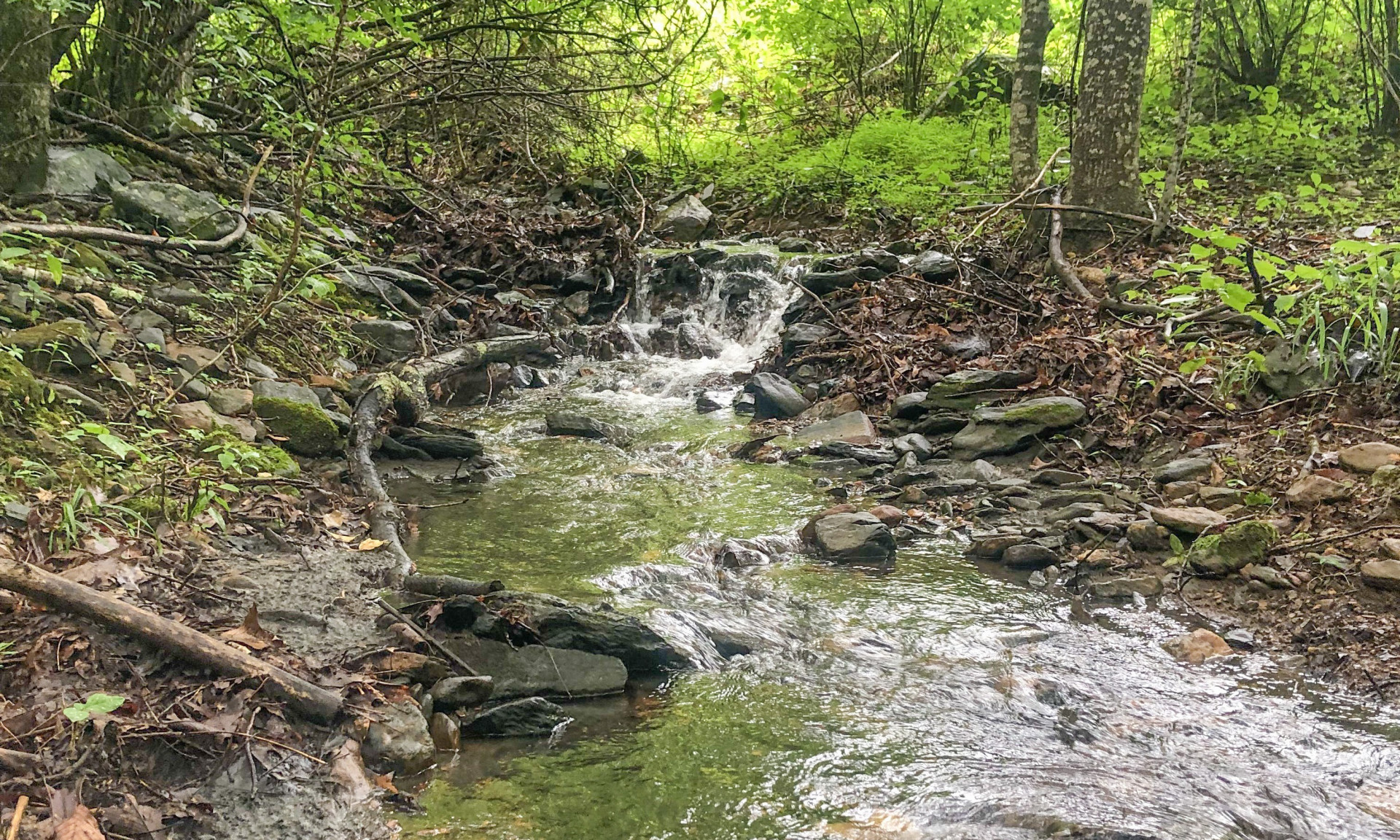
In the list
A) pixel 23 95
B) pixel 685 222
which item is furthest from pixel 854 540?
pixel 685 222

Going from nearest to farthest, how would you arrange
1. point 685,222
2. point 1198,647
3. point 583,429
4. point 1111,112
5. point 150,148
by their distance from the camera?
point 1198,647 → point 150,148 → point 583,429 → point 1111,112 → point 685,222

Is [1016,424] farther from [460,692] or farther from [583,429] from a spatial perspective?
[460,692]

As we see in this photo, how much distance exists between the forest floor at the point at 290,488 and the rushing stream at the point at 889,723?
1.36 ft

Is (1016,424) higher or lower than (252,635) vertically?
higher

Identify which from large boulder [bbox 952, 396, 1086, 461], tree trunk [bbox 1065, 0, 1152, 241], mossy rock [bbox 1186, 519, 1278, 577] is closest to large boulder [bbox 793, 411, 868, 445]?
large boulder [bbox 952, 396, 1086, 461]

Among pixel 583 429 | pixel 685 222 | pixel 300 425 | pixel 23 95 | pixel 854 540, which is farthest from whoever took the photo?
pixel 685 222

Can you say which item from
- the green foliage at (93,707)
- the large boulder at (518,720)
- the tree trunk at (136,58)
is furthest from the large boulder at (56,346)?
the tree trunk at (136,58)

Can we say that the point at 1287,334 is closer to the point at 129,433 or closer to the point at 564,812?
the point at 564,812

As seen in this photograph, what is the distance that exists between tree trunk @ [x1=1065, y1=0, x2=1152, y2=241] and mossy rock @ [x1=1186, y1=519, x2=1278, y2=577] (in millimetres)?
4707

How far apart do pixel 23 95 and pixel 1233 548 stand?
7309mm

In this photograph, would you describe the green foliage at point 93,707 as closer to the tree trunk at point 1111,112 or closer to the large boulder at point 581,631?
the large boulder at point 581,631

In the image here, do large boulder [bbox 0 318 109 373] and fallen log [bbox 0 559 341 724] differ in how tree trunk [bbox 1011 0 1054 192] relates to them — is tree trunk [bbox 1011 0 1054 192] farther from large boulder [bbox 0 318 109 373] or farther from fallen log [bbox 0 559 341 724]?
fallen log [bbox 0 559 341 724]

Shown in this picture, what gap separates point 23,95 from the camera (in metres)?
5.32

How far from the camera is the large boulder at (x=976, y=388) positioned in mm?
6469
